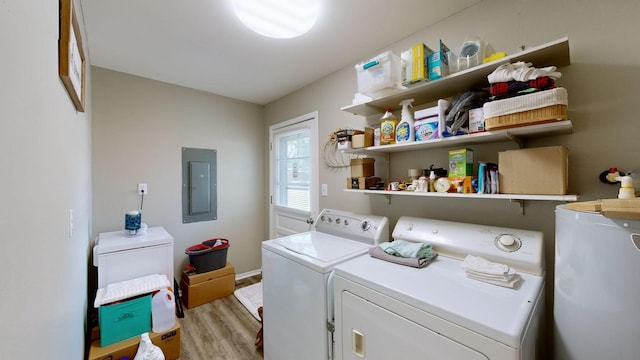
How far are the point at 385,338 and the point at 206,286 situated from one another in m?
2.26

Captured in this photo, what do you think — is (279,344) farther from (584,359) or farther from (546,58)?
(546,58)

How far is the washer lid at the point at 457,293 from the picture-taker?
0.83 meters

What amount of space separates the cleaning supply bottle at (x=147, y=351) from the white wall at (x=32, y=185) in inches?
31.6

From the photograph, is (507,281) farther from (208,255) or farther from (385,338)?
(208,255)

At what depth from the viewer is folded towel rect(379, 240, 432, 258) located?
4.49 ft

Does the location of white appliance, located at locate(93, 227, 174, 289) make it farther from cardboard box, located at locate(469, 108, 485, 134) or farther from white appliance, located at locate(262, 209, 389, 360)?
cardboard box, located at locate(469, 108, 485, 134)

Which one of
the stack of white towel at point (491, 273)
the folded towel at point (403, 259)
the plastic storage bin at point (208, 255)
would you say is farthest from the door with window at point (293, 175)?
the stack of white towel at point (491, 273)

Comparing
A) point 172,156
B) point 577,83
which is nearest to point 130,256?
point 172,156

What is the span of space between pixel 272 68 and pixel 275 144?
114 cm

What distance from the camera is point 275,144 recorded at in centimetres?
339

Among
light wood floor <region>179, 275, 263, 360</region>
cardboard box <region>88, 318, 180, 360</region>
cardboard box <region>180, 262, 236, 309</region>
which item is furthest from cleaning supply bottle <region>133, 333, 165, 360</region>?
cardboard box <region>180, 262, 236, 309</region>

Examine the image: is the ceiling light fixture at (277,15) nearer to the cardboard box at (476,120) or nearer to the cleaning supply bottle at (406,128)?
the cleaning supply bottle at (406,128)

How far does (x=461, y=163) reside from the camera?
143cm

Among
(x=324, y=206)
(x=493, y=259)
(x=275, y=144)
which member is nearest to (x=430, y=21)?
(x=493, y=259)
